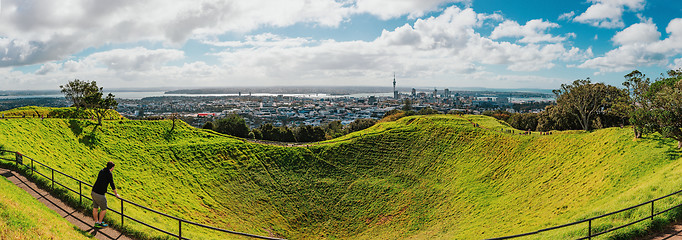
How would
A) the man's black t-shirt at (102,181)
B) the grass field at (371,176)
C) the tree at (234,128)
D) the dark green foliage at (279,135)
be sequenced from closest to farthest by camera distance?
the man's black t-shirt at (102,181), the grass field at (371,176), the tree at (234,128), the dark green foliage at (279,135)

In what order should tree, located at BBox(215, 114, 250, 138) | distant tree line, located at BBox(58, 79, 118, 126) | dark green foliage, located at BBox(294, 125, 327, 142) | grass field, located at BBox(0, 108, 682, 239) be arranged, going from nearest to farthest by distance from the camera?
grass field, located at BBox(0, 108, 682, 239), distant tree line, located at BBox(58, 79, 118, 126), tree, located at BBox(215, 114, 250, 138), dark green foliage, located at BBox(294, 125, 327, 142)

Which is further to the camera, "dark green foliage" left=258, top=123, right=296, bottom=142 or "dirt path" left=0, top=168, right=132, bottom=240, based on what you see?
"dark green foliage" left=258, top=123, right=296, bottom=142

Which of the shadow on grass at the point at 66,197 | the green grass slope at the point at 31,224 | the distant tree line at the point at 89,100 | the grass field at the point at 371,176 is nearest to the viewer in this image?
the green grass slope at the point at 31,224

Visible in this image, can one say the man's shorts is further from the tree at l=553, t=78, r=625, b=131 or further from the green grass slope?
the tree at l=553, t=78, r=625, b=131

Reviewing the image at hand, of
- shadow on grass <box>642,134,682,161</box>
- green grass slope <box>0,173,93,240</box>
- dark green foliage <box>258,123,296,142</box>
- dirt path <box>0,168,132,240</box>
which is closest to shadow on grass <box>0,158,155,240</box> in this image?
dirt path <box>0,168,132,240</box>

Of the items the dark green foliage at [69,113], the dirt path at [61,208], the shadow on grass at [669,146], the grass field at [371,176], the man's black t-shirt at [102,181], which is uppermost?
the dark green foliage at [69,113]

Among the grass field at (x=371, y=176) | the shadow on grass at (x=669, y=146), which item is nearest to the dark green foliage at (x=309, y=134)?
the grass field at (x=371, y=176)

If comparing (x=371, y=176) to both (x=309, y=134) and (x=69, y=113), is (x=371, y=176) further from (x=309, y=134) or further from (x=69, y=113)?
(x=69, y=113)

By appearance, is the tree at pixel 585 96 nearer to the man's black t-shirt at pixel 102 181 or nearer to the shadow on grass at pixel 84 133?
the man's black t-shirt at pixel 102 181
